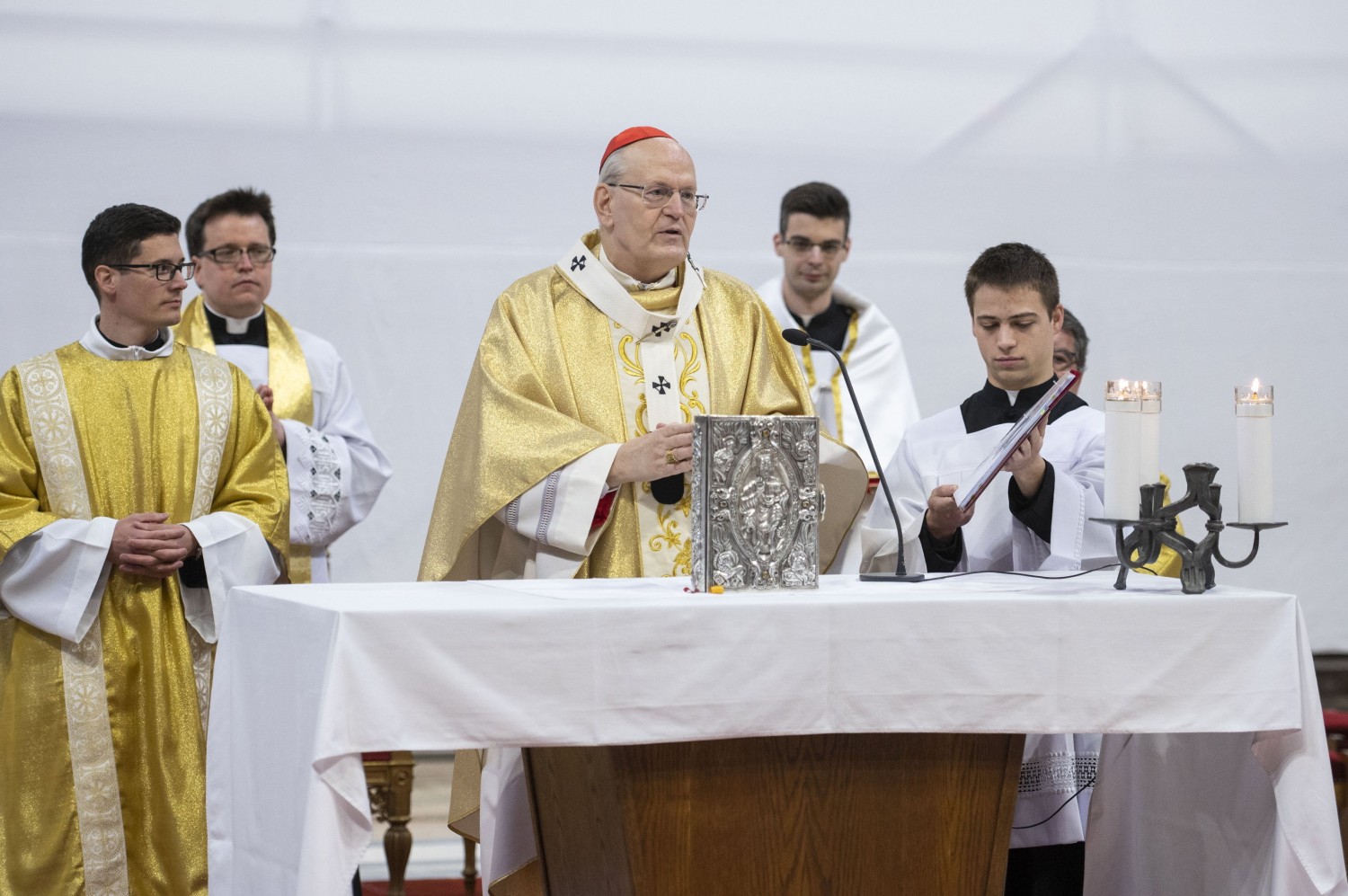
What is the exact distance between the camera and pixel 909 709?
265 cm

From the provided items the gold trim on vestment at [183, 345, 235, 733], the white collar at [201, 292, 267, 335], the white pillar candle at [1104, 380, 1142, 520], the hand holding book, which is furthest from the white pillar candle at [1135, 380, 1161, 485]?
the white collar at [201, 292, 267, 335]

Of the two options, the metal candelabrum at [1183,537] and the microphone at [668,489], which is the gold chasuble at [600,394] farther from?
the metal candelabrum at [1183,537]

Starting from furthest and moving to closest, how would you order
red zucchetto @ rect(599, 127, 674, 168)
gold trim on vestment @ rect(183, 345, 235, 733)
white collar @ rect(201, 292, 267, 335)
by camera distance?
white collar @ rect(201, 292, 267, 335) < gold trim on vestment @ rect(183, 345, 235, 733) < red zucchetto @ rect(599, 127, 674, 168)

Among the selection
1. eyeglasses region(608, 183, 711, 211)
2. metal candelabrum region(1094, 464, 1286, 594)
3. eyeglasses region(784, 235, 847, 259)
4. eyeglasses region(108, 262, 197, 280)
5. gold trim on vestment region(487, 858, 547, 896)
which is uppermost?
eyeglasses region(784, 235, 847, 259)

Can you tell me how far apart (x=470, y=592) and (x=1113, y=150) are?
5.43m

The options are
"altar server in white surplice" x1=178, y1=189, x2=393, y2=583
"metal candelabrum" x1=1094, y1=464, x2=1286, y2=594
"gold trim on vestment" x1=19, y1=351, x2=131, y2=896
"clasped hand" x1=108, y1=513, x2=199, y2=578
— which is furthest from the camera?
"altar server in white surplice" x1=178, y1=189, x2=393, y2=583

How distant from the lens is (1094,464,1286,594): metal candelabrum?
9.27 ft

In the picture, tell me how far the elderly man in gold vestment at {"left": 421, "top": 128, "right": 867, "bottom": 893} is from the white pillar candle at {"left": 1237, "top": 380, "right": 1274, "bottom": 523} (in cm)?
101

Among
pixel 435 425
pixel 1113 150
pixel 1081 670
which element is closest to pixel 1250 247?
pixel 1113 150

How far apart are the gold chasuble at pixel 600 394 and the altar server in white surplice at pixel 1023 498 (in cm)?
25

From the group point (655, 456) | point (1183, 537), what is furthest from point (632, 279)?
point (1183, 537)

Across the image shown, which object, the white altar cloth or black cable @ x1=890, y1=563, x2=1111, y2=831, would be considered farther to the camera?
black cable @ x1=890, y1=563, x2=1111, y2=831

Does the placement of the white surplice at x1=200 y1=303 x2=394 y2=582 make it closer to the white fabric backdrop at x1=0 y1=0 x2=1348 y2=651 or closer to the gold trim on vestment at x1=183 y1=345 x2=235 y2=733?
the gold trim on vestment at x1=183 y1=345 x2=235 y2=733

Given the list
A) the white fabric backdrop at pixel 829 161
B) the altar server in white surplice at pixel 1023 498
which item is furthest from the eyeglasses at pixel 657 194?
the white fabric backdrop at pixel 829 161
